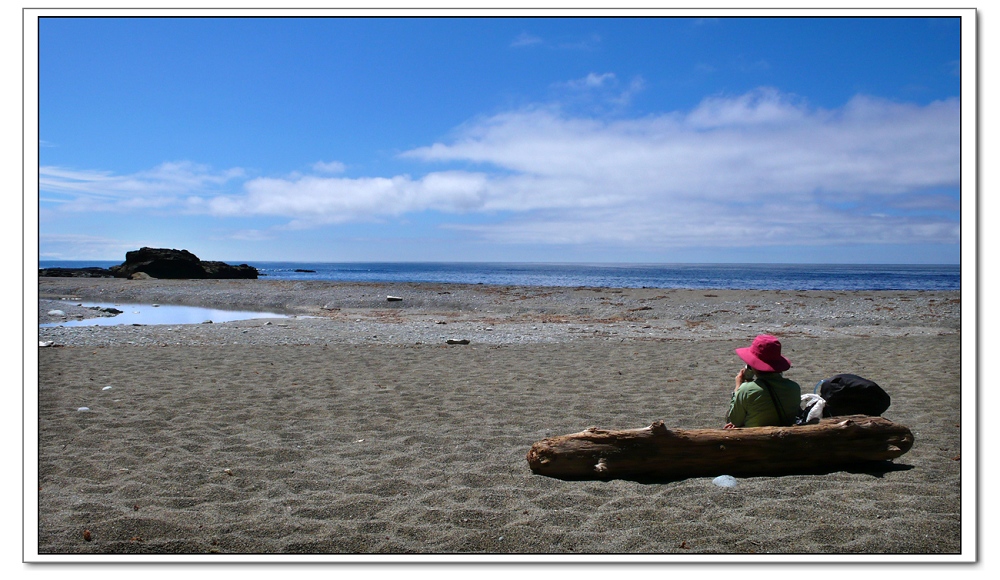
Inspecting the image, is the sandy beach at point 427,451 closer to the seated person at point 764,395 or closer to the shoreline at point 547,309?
the seated person at point 764,395

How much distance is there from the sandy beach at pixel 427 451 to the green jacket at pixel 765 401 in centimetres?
41

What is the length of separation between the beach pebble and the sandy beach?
72 mm

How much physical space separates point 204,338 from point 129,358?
2936mm

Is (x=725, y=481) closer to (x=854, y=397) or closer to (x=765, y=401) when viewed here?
(x=765, y=401)

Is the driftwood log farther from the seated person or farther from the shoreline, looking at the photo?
the shoreline

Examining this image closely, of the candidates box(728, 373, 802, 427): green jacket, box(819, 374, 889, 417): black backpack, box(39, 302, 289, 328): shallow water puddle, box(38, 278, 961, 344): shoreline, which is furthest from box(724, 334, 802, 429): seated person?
box(39, 302, 289, 328): shallow water puddle

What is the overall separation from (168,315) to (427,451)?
58.4ft

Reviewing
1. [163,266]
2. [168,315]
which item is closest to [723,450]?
[168,315]

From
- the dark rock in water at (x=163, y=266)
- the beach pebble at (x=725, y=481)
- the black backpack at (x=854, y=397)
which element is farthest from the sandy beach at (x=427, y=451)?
the dark rock in water at (x=163, y=266)

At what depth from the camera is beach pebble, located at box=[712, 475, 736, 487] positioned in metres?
3.63
